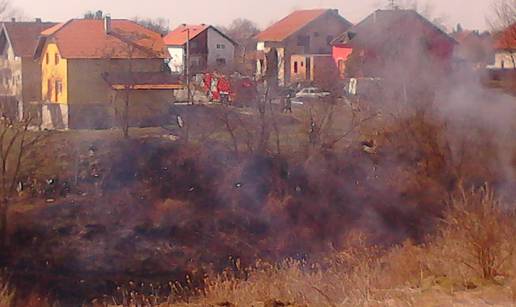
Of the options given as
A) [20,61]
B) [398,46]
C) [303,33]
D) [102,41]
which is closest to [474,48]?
[398,46]

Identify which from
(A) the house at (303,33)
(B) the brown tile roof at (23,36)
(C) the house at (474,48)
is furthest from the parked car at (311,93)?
(B) the brown tile roof at (23,36)

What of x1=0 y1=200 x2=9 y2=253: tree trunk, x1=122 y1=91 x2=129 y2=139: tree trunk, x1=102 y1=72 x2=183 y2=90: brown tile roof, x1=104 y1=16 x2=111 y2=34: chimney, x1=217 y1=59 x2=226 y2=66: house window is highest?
x1=104 y1=16 x2=111 y2=34: chimney

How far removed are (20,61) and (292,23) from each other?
764 cm

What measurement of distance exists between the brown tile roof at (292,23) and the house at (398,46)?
5.12 metres

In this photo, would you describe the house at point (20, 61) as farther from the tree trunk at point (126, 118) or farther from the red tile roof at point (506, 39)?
the red tile roof at point (506, 39)

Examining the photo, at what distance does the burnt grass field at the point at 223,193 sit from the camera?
12.8 meters

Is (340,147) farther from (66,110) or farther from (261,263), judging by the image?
(66,110)

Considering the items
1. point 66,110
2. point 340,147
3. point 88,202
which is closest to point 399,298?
point 88,202

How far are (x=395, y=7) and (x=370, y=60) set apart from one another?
4.46ft

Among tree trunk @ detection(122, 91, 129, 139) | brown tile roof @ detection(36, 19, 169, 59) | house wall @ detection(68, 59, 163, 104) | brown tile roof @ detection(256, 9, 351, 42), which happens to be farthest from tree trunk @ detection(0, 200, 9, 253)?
brown tile roof @ detection(256, 9, 351, 42)

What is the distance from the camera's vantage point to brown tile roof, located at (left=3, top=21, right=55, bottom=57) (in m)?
21.5

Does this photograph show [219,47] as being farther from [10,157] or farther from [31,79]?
[10,157]

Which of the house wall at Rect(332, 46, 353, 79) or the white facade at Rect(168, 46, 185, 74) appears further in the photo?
the white facade at Rect(168, 46, 185, 74)

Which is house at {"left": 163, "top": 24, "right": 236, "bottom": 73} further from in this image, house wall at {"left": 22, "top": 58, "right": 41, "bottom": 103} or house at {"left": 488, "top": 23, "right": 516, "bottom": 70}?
house at {"left": 488, "top": 23, "right": 516, "bottom": 70}
